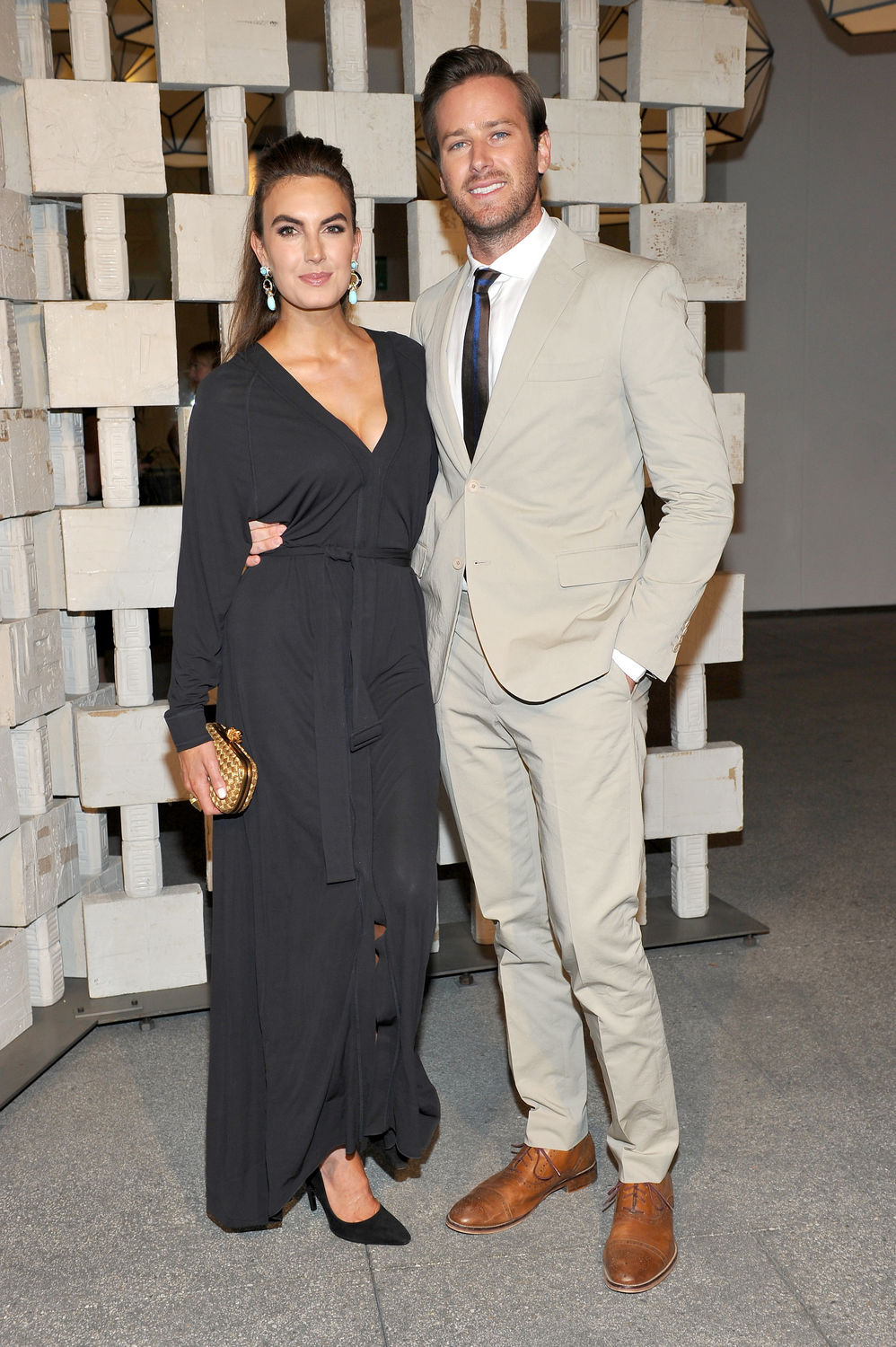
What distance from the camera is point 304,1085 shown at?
2.32 meters

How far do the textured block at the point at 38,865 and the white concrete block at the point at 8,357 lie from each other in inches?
41.3

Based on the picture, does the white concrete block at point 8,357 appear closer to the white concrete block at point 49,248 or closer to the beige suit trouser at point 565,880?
the white concrete block at point 49,248

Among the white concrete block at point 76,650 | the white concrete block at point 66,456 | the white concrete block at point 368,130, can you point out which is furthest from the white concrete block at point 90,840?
the white concrete block at point 368,130

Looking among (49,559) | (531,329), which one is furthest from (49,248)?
(531,329)

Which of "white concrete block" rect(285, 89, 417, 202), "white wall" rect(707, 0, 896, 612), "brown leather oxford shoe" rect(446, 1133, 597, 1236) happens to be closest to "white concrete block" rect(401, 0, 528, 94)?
"white concrete block" rect(285, 89, 417, 202)

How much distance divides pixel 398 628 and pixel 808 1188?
4.48ft

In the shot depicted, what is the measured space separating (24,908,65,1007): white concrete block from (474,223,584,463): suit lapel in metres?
1.85

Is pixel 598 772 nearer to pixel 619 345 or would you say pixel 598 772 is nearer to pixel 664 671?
pixel 664 671

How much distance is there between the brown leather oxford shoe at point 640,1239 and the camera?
2.17 metres

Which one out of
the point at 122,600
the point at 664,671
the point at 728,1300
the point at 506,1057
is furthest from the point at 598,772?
the point at 122,600

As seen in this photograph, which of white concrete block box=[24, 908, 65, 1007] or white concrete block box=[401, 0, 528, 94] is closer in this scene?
white concrete block box=[401, 0, 528, 94]

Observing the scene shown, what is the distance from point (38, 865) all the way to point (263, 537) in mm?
1370

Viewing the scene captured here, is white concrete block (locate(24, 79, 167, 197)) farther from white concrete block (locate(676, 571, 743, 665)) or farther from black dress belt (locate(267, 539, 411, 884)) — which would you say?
white concrete block (locate(676, 571, 743, 665))

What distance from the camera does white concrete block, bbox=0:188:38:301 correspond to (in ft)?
9.48
